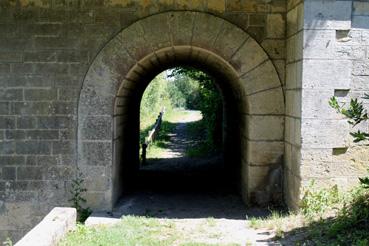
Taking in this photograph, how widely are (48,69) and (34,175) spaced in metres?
1.51

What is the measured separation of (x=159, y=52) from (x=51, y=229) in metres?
3.02

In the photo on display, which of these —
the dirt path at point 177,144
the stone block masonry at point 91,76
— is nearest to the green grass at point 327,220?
the stone block masonry at point 91,76

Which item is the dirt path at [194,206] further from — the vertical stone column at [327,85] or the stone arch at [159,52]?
the vertical stone column at [327,85]

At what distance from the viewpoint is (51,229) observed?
16.0 ft

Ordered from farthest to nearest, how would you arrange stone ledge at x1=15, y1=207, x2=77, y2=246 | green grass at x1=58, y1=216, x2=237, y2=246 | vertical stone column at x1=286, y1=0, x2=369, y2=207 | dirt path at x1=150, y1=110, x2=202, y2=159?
dirt path at x1=150, y1=110, x2=202, y2=159 < vertical stone column at x1=286, y1=0, x2=369, y2=207 < green grass at x1=58, y1=216, x2=237, y2=246 < stone ledge at x1=15, y1=207, x2=77, y2=246

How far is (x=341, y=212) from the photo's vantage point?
5355 mm

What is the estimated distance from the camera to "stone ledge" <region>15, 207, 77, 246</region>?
14.7 ft

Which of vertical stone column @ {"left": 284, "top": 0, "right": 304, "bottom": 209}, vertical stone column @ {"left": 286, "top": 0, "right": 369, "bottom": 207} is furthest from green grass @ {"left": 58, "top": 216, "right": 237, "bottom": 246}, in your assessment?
vertical stone column @ {"left": 286, "top": 0, "right": 369, "bottom": 207}

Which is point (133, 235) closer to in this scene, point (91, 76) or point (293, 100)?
point (91, 76)

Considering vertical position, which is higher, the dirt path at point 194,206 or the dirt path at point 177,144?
the dirt path at point 194,206

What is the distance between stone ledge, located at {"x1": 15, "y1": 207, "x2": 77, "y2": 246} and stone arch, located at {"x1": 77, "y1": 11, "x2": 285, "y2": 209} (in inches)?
43.5

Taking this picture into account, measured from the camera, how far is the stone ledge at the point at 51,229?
4.47 meters

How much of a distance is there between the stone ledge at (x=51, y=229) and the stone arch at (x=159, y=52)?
111 cm

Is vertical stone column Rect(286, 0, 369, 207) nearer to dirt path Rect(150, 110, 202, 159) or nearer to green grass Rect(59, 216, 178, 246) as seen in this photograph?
green grass Rect(59, 216, 178, 246)
